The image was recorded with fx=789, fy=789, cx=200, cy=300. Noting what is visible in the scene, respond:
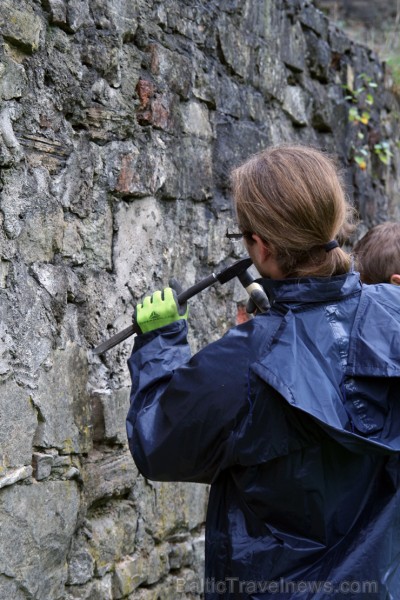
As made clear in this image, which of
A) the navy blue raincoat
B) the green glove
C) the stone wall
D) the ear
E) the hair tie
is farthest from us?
the ear

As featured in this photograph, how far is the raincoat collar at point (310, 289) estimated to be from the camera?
1.72 metres

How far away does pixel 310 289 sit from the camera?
1.72 m

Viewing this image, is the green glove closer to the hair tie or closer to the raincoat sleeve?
the raincoat sleeve

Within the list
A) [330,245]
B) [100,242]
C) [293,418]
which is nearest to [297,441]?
[293,418]

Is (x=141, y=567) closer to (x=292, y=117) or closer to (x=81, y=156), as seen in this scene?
(x=81, y=156)

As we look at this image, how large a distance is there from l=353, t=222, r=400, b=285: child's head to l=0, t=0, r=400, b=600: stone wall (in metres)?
0.56

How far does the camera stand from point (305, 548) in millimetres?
1652

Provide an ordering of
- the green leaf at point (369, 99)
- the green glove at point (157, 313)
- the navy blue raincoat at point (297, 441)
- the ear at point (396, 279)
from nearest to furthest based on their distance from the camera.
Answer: the navy blue raincoat at point (297, 441)
the green glove at point (157, 313)
the ear at point (396, 279)
the green leaf at point (369, 99)

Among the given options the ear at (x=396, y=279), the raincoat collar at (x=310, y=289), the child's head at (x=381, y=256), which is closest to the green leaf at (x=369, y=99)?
the child's head at (x=381, y=256)

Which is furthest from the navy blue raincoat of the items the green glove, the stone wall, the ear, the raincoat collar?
the ear

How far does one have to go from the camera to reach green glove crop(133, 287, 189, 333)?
6.29 feet

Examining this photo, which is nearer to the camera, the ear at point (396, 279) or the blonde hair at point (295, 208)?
the blonde hair at point (295, 208)

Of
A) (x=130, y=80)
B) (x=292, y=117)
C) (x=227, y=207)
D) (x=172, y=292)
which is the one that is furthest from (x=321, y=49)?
(x=172, y=292)

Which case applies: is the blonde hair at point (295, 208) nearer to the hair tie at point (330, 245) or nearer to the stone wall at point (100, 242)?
the hair tie at point (330, 245)
